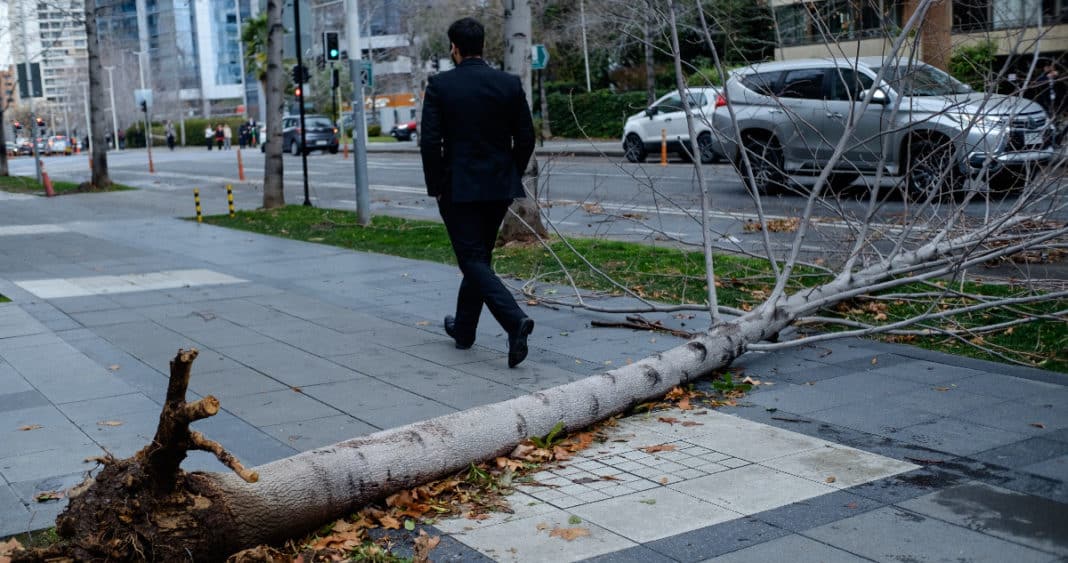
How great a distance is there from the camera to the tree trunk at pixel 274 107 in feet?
61.8

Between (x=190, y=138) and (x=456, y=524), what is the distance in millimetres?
85846

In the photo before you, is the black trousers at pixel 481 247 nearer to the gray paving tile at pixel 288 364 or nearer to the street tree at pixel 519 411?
the street tree at pixel 519 411

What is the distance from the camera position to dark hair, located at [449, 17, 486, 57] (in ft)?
21.7

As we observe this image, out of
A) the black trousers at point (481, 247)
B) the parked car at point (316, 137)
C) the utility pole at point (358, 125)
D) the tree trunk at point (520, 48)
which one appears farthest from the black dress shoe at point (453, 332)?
the parked car at point (316, 137)

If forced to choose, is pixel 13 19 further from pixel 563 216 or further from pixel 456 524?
pixel 456 524

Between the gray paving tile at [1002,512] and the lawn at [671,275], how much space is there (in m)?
2.36

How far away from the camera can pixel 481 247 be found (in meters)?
6.83

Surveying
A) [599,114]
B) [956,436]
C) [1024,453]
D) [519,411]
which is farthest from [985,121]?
[599,114]

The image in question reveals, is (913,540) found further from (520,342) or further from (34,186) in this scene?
(34,186)

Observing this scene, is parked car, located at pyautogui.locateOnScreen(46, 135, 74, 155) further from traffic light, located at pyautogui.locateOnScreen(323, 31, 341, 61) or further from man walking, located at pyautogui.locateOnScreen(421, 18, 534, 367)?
man walking, located at pyautogui.locateOnScreen(421, 18, 534, 367)

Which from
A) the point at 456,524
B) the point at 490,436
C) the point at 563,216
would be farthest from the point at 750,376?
the point at 563,216

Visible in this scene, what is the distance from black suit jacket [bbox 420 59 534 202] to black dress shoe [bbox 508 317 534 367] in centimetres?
77

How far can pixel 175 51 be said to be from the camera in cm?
9762

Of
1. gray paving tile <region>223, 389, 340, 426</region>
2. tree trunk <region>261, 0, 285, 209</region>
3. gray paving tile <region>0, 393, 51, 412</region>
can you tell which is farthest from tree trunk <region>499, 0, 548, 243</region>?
tree trunk <region>261, 0, 285, 209</region>
